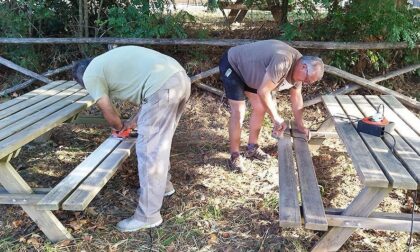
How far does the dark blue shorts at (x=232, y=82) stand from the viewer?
13.3ft

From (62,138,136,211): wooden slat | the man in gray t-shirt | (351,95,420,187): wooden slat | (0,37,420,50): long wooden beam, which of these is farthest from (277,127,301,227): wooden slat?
(0,37,420,50): long wooden beam

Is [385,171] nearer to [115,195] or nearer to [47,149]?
[115,195]

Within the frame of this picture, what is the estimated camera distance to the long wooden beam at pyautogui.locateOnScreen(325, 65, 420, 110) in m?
5.97

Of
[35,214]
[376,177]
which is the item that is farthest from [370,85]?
[35,214]

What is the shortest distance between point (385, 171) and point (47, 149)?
374 centimetres

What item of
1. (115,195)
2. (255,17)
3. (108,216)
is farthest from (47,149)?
(255,17)

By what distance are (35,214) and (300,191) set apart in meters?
1.93

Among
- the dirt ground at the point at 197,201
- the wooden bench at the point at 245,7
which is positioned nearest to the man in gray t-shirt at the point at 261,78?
the dirt ground at the point at 197,201

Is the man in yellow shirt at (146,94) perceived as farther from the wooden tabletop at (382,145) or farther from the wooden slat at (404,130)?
the wooden slat at (404,130)

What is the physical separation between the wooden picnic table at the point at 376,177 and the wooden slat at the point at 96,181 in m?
1.57

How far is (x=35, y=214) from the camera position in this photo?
3.07 metres

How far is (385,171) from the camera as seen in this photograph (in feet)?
8.70

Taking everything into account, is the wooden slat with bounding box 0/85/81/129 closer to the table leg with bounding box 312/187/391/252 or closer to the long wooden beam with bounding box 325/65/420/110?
the table leg with bounding box 312/187/391/252

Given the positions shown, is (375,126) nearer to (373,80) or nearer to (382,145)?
(382,145)
